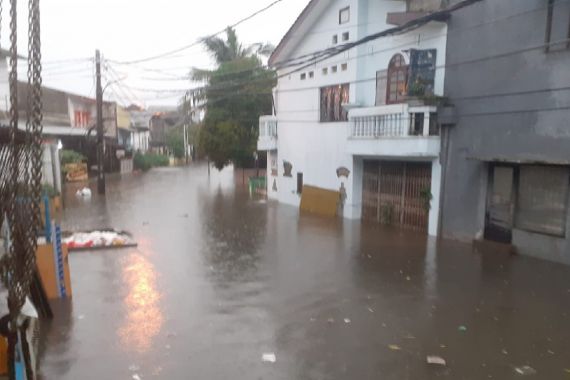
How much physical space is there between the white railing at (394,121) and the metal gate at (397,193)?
120cm

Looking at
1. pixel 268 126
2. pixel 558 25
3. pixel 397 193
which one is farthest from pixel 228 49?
pixel 558 25

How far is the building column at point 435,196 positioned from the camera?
41.5 ft

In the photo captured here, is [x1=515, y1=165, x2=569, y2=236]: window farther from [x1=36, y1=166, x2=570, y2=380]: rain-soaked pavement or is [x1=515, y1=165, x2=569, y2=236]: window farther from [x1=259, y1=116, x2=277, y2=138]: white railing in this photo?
→ [x1=259, y1=116, x2=277, y2=138]: white railing

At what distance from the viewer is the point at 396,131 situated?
42.7ft

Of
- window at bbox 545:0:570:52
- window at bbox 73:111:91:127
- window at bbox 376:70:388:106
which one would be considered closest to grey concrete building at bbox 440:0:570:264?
window at bbox 545:0:570:52

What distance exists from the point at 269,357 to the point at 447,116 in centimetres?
853

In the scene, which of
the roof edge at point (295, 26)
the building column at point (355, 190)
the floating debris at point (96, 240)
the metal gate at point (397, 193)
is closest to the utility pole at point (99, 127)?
the roof edge at point (295, 26)

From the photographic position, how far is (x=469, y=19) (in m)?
11.5

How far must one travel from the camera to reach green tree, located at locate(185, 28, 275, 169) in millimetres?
25688

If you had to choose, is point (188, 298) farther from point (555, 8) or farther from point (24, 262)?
point (555, 8)

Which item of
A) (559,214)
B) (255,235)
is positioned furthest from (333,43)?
(559,214)

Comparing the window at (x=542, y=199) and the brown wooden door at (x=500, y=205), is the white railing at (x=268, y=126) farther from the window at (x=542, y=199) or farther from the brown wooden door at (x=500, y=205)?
the window at (x=542, y=199)

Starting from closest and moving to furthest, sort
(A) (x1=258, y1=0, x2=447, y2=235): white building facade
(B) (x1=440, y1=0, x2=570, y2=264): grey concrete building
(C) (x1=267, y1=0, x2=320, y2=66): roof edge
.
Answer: (B) (x1=440, y1=0, x2=570, y2=264): grey concrete building, (A) (x1=258, y1=0, x2=447, y2=235): white building facade, (C) (x1=267, y1=0, x2=320, y2=66): roof edge

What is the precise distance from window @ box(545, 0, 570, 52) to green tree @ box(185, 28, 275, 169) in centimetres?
1675
